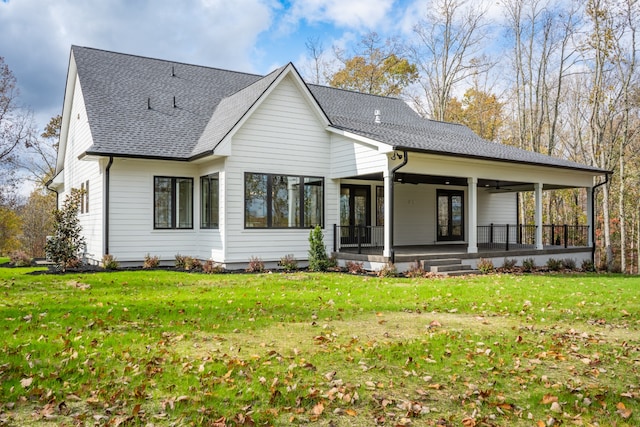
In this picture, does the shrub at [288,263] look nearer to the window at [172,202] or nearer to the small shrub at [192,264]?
the small shrub at [192,264]

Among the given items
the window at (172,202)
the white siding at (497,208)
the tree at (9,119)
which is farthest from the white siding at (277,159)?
the tree at (9,119)

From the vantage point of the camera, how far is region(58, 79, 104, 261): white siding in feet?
46.8

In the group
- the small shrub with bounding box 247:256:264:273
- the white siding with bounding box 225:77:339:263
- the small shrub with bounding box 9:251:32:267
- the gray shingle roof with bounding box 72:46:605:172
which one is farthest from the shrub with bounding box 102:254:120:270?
the small shrub with bounding box 9:251:32:267

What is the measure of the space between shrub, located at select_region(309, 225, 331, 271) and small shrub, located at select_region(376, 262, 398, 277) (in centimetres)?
168

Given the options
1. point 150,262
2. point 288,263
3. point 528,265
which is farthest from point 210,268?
point 528,265

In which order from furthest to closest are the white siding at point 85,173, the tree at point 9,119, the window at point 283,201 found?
the tree at point 9,119 → the white siding at point 85,173 → the window at point 283,201

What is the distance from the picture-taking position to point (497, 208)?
71.5 feet

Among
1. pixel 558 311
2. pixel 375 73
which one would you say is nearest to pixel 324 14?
pixel 375 73

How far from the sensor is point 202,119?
16.4 metres

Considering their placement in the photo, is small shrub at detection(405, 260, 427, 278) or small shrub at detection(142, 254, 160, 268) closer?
small shrub at detection(405, 260, 427, 278)

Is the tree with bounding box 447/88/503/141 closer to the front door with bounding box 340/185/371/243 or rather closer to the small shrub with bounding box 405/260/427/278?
the front door with bounding box 340/185/371/243

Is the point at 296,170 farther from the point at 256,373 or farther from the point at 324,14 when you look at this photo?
the point at 324,14

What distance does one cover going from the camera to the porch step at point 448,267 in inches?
527

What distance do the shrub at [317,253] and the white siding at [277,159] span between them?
33.9 inches
